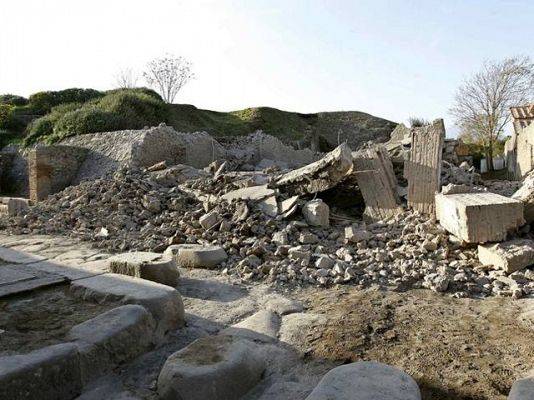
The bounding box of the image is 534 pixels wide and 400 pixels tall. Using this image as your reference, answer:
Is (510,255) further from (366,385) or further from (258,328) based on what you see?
(366,385)

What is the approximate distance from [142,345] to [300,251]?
206cm

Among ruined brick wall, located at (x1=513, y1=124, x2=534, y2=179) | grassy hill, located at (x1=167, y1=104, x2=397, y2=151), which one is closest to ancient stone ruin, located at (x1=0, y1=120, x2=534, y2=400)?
ruined brick wall, located at (x1=513, y1=124, x2=534, y2=179)

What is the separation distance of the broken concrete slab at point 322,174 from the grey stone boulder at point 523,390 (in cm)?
369

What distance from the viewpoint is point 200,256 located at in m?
4.57

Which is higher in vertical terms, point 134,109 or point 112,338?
point 134,109

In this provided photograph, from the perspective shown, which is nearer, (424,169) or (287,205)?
(424,169)

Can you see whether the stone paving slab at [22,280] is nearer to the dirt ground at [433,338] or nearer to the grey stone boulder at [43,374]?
the grey stone boulder at [43,374]

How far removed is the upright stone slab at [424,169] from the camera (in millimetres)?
5258

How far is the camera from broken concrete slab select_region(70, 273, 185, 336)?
3041 millimetres

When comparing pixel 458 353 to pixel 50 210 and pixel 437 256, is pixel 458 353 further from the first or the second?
pixel 50 210

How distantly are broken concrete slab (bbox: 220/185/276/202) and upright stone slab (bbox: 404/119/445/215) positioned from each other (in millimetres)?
1720

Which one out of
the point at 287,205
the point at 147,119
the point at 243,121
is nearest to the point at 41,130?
the point at 147,119

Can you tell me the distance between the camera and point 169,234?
219 inches

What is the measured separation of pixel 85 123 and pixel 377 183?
10356 millimetres
